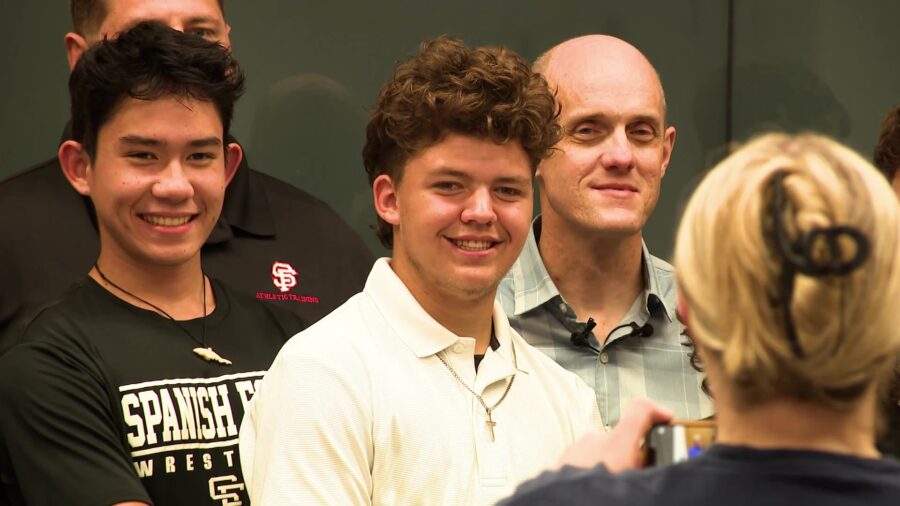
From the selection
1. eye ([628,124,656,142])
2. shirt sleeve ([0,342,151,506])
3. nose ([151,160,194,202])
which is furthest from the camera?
eye ([628,124,656,142])

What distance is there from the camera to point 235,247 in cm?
341

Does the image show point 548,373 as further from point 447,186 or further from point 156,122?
point 156,122

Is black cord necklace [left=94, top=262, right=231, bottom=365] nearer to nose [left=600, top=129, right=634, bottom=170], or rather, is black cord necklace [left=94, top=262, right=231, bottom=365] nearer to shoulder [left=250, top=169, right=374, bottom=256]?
shoulder [left=250, top=169, right=374, bottom=256]

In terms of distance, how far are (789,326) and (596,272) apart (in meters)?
1.99

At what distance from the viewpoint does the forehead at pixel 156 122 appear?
2.89 metres

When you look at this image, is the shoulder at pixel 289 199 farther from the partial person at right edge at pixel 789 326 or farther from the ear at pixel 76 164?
the partial person at right edge at pixel 789 326

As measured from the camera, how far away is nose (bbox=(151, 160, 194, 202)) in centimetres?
286

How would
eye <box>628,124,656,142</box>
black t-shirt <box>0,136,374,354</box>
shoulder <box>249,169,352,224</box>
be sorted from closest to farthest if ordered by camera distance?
black t-shirt <box>0,136,374,354</box> → eye <box>628,124,656,142</box> → shoulder <box>249,169,352,224</box>

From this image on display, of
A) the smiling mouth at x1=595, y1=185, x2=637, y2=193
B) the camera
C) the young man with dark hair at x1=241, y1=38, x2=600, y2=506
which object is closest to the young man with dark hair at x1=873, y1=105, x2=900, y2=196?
the smiling mouth at x1=595, y1=185, x2=637, y2=193

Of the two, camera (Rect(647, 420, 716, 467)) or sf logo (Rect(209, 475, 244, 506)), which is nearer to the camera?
camera (Rect(647, 420, 716, 467))

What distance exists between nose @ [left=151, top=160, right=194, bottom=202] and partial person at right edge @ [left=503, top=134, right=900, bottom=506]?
142cm

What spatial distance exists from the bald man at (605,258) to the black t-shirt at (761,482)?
1.71 meters

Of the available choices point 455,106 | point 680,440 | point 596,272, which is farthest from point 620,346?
point 680,440

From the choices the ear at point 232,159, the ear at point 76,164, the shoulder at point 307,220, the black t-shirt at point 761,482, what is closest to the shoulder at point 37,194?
the ear at point 76,164
